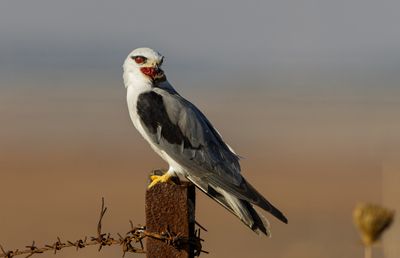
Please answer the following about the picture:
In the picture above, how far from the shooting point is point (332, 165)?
113 feet

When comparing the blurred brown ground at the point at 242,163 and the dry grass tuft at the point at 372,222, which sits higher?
the blurred brown ground at the point at 242,163

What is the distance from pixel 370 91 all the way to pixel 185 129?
67197mm

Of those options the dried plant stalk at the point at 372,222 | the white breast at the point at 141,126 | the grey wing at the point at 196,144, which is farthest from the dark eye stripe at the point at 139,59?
the dried plant stalk at the point at 372,222

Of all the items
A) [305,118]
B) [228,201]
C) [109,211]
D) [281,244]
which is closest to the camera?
[228,201]

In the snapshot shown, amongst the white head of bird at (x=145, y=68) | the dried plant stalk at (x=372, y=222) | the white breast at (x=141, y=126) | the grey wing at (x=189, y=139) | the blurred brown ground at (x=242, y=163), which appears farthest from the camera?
the blurred brown ground at (x=242, y=163)

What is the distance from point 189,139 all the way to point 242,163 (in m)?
21.4

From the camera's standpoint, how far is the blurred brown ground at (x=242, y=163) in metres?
18.6

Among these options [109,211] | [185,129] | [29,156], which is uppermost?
[29,156]

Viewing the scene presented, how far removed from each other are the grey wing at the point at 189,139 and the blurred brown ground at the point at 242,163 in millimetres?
1152

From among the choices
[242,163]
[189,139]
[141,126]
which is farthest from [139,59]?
[242,163]

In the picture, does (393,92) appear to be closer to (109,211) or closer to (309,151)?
(309,151)

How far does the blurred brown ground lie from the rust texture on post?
941 millimetres

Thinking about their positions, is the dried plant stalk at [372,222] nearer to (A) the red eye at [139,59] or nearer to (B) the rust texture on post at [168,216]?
(B) the rust texture on post at [168,216]

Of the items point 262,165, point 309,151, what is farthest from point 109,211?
point 309,151
